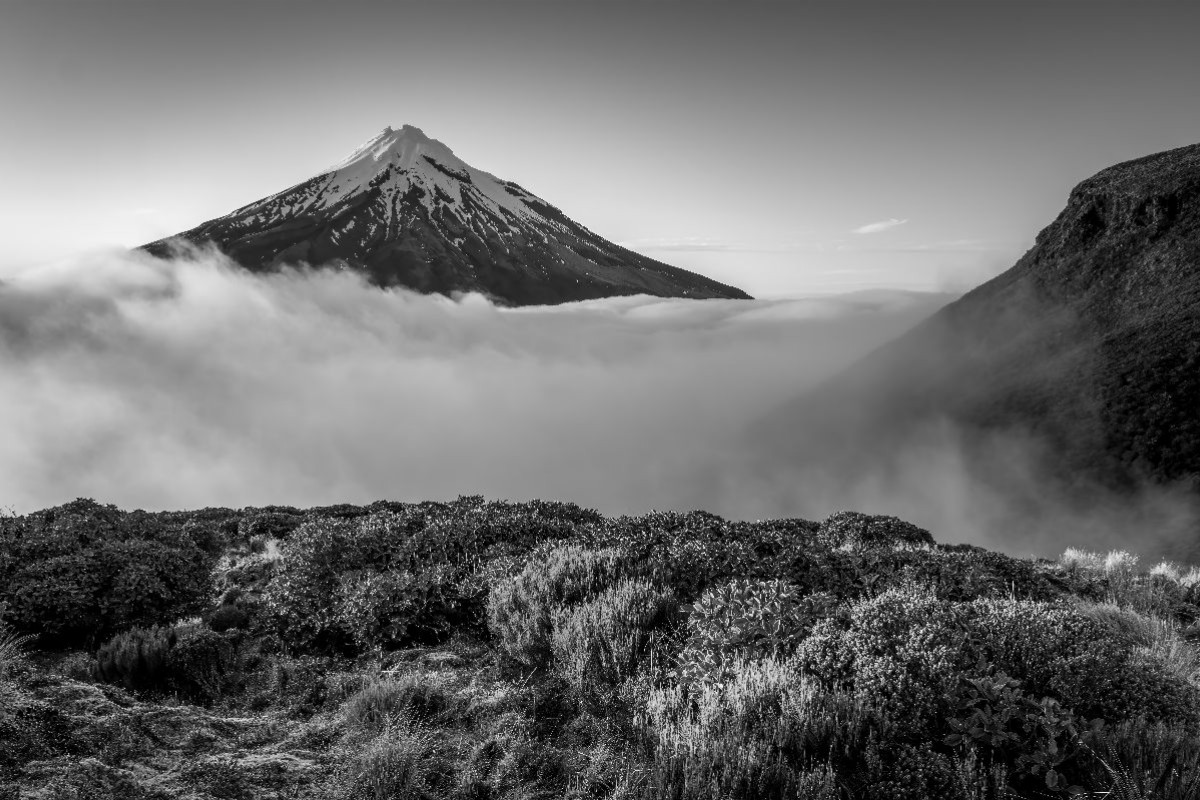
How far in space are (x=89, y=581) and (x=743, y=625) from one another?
314 inches

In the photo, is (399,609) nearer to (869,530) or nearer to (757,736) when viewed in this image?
(757,736)

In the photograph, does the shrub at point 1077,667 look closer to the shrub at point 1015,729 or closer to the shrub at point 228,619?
the shrub at point 1015,729

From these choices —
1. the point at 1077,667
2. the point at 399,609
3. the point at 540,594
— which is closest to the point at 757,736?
the point at 1077,667

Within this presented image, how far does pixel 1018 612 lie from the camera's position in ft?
17.2

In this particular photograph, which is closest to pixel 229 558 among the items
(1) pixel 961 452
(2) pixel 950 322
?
(1) pixel 961 452

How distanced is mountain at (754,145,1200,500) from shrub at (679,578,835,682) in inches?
1422

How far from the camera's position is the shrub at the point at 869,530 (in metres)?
12.2

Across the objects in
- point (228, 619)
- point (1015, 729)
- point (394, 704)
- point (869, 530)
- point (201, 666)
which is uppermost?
point (1015, 729)

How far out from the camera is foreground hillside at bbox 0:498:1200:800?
12.2 feet

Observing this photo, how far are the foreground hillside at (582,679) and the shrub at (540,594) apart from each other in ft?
0.11

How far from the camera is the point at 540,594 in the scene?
6551mm

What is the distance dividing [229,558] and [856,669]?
436 inches

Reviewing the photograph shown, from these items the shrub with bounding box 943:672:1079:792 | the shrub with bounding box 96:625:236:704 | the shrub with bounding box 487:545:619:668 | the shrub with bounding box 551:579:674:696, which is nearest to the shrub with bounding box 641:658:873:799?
the shrub with bounding box 943:672:1079:792

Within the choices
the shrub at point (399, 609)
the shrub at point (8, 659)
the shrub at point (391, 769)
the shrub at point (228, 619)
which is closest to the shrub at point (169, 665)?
the shrub at point (8, 659)
